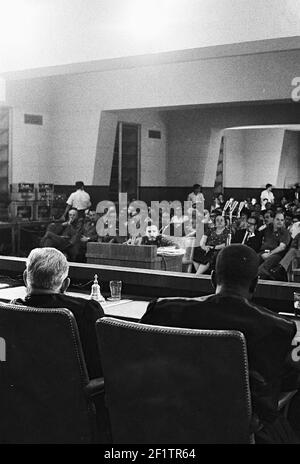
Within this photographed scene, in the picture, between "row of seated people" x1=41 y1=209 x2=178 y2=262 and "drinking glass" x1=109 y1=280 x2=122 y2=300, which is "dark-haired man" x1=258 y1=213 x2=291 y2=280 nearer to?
"row of seated people" x1=41 y1=209 x2=178 y2=262

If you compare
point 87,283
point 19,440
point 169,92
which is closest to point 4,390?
point 19,440

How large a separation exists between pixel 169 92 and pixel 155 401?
36.3 feet

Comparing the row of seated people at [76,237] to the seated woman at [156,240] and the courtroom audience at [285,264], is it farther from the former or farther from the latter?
the courtroom audience at [285,264]

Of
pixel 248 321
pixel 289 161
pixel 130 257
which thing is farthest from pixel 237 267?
pixel 289 161

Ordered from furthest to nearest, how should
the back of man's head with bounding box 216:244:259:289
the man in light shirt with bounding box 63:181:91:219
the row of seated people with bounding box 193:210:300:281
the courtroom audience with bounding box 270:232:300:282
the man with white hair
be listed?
the man in light shirt with bounding box 63:181:91:219 → the row of seated people with bounding box 193:210:300:281 → the courtroom audience with bounding box 270:232:300:282 → the man with white hair → the back of man's head with bounding box 216:244:259:289

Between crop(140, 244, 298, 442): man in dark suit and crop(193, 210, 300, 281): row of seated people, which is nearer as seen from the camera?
crop(140, 244, 298, 442): man in dark suit

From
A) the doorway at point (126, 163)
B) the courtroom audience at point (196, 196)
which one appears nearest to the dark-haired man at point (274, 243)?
the doorway at point (126, 163)

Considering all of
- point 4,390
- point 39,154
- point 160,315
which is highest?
point 39,154

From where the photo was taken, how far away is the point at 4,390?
7.46 ft

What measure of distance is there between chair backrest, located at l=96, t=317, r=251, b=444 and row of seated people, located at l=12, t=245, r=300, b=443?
0.08 meters

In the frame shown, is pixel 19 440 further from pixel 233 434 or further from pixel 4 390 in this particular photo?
pixel 233 434

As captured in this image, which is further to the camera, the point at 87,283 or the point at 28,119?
the point at 28,119

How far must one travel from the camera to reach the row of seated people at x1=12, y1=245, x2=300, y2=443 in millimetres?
1958

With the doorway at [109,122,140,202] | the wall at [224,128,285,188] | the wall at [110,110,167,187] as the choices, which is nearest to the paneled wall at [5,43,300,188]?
the wall at [110,110,167,187]
